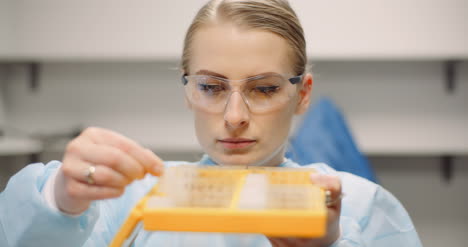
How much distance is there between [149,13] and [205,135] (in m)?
1.84

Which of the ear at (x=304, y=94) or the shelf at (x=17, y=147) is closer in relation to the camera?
the ear at (x=304, y=94)

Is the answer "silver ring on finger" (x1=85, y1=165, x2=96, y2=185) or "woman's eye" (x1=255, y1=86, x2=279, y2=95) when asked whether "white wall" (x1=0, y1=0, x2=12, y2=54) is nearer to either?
"woman's eye" (x1=255, y1=86, x2=279, y2=95)

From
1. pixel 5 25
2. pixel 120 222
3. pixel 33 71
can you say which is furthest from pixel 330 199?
pixel 5 25

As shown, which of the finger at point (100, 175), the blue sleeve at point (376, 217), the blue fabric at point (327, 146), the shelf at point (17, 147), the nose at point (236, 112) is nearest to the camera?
the finger at point (100, 175)

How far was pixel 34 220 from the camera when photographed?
2.48 feet

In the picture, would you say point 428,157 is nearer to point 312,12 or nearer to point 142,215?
point 312,12

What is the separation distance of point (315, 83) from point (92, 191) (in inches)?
83.6

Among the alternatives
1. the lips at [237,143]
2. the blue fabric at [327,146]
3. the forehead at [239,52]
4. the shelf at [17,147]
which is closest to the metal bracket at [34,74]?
the shelf at [17,147]

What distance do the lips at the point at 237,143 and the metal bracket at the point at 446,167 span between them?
206 cm

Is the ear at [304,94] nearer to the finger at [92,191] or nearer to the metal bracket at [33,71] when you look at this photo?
the finger at [92,191]

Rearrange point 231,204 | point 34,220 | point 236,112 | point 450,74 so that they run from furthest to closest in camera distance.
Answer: point 450,74
point 236,112
point 34,220
point 231,204

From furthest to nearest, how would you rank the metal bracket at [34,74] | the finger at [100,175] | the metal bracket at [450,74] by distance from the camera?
the metal bracket at [34,74] → the metal bracket at [450,74] → the finger at [100,175]

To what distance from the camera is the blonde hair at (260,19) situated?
3.29 ft

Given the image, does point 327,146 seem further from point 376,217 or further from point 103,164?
point 103,164
